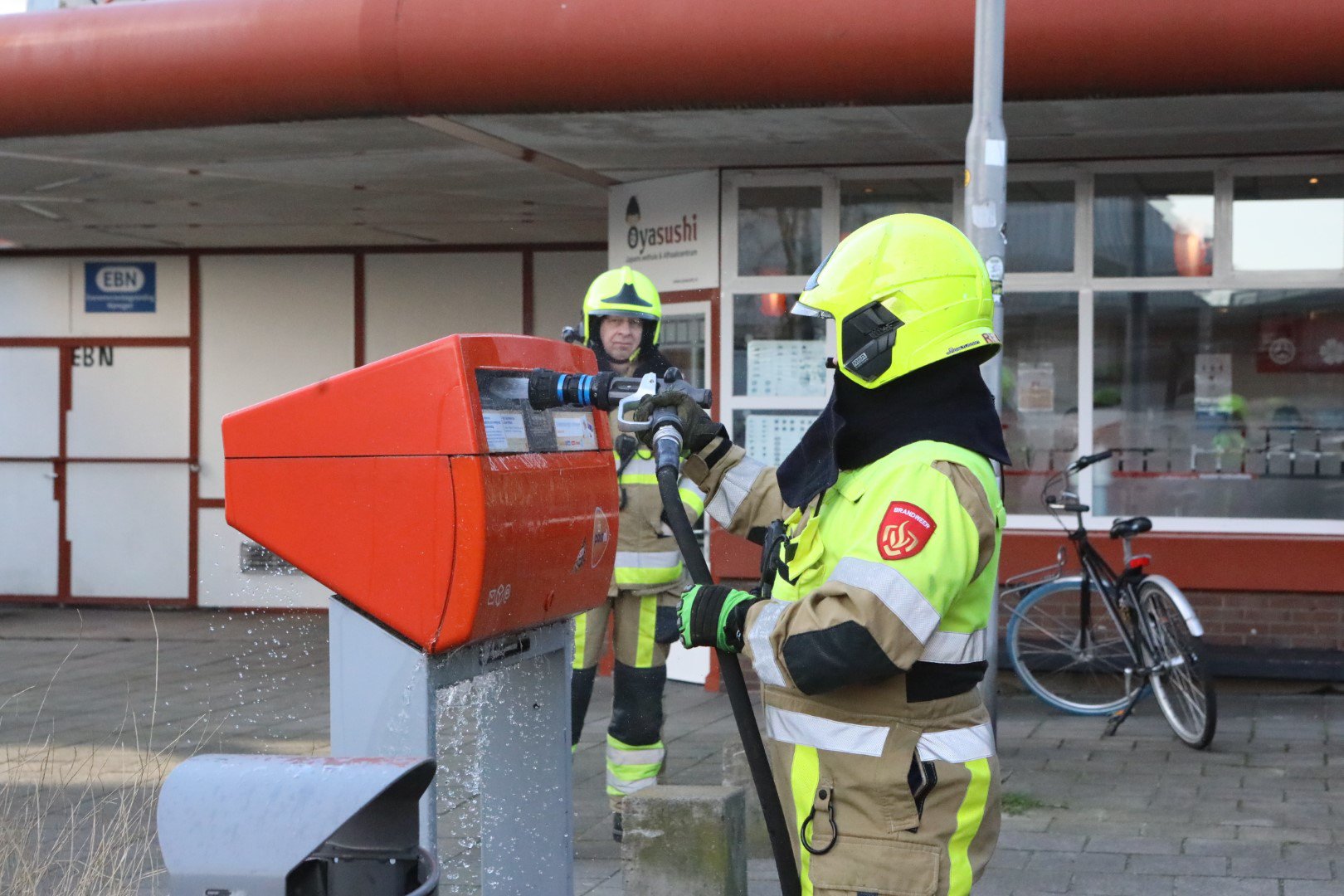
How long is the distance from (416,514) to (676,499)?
47 centimetres

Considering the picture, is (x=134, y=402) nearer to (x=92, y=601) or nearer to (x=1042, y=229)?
(x=92, y=601)

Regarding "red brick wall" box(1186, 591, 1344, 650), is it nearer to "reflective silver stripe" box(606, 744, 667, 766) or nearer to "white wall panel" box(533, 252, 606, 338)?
"reflective silver stripe" box(606, 744, 667, 766)

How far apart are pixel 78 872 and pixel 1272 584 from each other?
22.6ft

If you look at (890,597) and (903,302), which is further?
(903,302)

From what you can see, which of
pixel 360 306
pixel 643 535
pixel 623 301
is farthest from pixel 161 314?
pixel 643 535

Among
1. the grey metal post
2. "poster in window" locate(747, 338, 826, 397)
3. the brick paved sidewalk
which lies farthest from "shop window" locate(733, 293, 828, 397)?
the grey metal post

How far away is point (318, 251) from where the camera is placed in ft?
43.2

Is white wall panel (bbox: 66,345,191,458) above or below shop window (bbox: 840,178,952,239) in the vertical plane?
below

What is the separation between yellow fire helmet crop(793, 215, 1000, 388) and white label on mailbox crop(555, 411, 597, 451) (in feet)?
2.13

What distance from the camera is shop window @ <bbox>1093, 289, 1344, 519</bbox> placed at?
915 cm

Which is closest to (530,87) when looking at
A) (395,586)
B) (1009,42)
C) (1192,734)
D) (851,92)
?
A: (851,92)

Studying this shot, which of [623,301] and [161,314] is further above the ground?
[161,314]

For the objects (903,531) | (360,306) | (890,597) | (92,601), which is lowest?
(92,601)

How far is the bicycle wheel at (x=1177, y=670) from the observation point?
7.58 m
